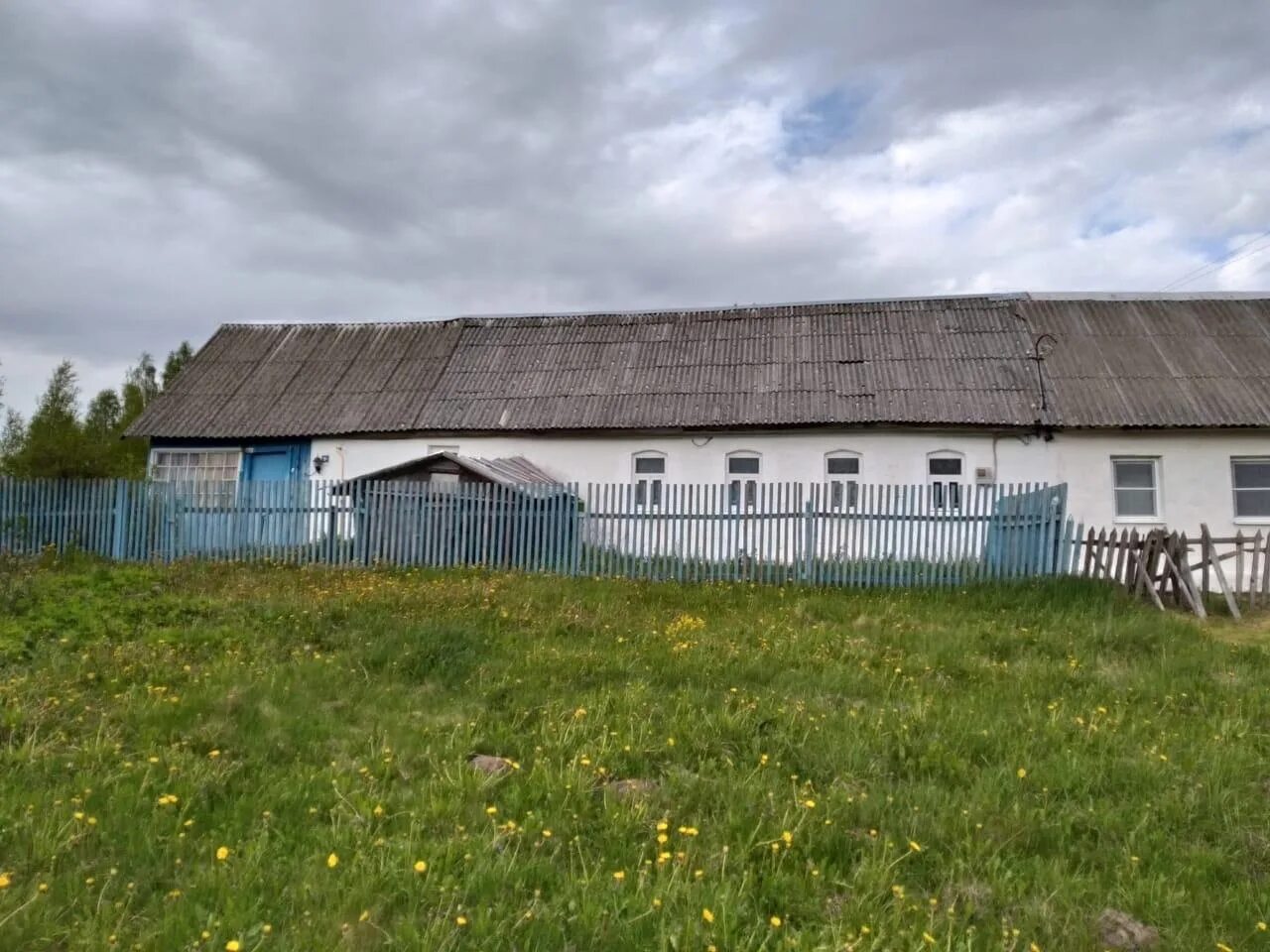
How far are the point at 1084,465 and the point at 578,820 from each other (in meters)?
14.3

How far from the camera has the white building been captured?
1509 cm

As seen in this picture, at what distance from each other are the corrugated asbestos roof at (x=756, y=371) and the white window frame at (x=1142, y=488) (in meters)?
0.76

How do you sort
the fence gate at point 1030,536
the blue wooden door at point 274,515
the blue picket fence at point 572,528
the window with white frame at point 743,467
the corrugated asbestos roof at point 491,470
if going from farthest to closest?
1. the window with white frame at point 743,467
2. the corrugated asbestos roof at point 491,470
3. the blue wooden door at point 274,515
4. the blue picket fence at point 572,528
5. the fence gate at point 1030,536

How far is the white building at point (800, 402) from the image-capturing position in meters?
15.1

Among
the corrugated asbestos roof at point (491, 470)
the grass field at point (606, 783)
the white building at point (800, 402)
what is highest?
the white building at point (800, 402)

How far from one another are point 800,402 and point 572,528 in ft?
20.2

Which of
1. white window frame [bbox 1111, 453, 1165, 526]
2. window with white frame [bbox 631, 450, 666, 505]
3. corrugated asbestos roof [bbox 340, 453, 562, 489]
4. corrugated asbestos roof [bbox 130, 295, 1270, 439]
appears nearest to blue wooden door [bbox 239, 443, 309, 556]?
corrugated asbestos roof [bbox 340, 453, 562, 489]

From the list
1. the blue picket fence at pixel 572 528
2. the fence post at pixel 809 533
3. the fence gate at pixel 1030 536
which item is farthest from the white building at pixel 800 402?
the fence gate at pixel 1030 536

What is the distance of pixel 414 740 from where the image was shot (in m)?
4.73

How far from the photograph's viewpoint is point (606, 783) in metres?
4.25

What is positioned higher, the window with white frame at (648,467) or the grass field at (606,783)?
the window with white frame at (648,467)

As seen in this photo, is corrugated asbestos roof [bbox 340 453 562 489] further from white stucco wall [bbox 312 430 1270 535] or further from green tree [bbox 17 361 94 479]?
green tree [bbox 17 361 94 479]

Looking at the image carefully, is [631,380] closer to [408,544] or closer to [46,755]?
[408,544]

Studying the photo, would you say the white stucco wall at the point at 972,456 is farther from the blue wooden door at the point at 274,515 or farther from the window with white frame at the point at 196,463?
the window with white frame at the point at 196,463
